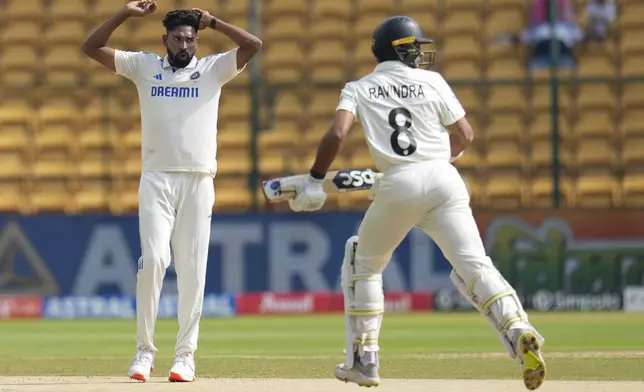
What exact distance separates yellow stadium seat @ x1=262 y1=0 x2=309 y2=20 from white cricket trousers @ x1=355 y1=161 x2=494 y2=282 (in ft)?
42.0

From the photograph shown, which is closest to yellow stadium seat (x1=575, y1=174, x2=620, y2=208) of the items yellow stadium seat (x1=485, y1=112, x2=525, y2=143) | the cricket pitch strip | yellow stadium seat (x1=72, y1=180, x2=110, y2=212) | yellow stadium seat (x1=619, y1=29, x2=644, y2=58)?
yellow stadium seat (x1=485, y1=112, x2=525, y2=143)

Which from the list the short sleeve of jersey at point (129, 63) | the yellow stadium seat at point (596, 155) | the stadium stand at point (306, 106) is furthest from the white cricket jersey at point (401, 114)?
the yellow stadium seat at point (596, 155)

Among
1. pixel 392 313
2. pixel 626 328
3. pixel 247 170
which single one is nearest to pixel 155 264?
pixel 626 328

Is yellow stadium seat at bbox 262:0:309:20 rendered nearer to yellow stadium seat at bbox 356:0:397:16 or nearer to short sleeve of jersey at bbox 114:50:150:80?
yellow stadium seat at bbox 356:0:397:16

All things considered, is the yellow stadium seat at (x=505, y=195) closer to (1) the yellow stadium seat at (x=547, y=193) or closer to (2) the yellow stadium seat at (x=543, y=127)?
(1) the yellow stadium seat at (x=547, y=193)

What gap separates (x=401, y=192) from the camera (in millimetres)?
6102

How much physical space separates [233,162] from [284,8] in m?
2.80

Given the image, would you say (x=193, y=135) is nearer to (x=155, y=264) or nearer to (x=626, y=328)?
(x=155, y=264)

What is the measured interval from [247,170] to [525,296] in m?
3.76

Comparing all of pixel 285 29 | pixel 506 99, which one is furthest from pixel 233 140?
pixel 506 99

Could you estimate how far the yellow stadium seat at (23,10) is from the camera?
19.1 metres

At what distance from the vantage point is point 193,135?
7.19 meters

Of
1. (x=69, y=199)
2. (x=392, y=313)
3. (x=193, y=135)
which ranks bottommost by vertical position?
(x=392, y=313)

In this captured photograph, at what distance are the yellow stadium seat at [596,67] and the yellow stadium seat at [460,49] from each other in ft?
4.41
